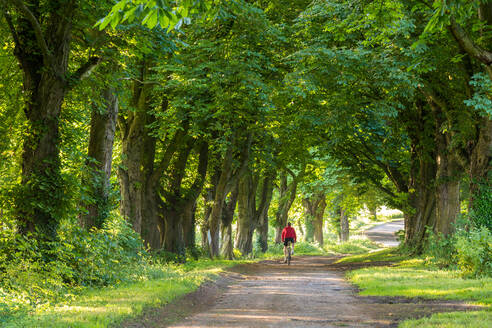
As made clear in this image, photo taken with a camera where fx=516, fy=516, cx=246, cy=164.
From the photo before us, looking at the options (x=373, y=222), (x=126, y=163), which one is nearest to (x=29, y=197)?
(x=126, y=163)

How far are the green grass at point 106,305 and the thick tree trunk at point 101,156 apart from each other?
111 inches

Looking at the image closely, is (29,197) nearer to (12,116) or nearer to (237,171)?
(12,116)

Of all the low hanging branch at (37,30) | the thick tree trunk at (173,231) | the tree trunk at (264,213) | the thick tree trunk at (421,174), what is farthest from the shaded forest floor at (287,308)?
the tree trunk at (264,213)

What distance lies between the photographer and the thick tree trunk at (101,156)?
14695 mm

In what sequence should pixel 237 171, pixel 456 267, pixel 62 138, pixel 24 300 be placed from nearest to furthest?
pixel 24 300 < pixel 62 138 < pixel 456 267 < pixel 237 171

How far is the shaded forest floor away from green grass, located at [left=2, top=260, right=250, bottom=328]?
0.23 metres

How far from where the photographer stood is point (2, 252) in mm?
10680

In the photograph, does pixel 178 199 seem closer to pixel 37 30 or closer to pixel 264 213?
pixel 37 30

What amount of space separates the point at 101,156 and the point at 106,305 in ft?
21.8

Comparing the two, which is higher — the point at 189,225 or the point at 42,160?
the point at 42,160

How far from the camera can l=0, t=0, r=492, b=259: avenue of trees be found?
11.7 meters

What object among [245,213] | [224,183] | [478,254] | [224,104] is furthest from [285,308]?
[245,213]

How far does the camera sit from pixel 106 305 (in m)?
9.24

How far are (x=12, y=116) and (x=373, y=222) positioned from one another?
270 ft
